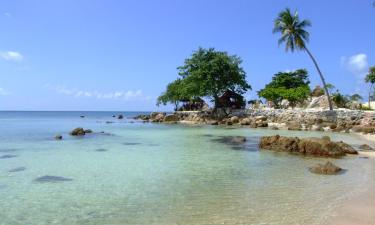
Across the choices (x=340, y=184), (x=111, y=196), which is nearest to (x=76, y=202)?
(x=111, y=196)

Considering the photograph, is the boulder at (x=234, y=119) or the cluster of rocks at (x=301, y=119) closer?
the cluster of rocks at (x=301, y=119)

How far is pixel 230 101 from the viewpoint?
58.2 metres

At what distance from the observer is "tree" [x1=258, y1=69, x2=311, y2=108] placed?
5384cm

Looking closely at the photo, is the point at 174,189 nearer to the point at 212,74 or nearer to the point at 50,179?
the point at 50,179

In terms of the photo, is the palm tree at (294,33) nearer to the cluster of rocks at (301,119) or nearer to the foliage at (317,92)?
the cluster of rocks at (301,119)

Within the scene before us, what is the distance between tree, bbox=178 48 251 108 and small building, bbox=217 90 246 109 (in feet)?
2.64

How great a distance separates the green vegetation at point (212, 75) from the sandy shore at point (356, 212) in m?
43.0

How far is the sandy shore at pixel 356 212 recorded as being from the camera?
7.85m

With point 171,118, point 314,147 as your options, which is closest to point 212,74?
point 171,118

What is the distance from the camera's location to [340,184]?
460 inches

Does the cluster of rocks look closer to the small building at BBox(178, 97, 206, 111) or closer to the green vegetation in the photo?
the green vegetation

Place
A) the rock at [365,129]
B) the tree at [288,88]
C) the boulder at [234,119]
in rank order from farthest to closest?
the tree at [288,88] < the boulder at [234,119] < the rock at [365,129]

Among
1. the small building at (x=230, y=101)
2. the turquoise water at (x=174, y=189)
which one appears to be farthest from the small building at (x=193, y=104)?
the turquoise water at (x=174, y=189)

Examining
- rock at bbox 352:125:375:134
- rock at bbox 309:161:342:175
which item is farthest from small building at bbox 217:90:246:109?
rock at bbox 309:161:342:175
